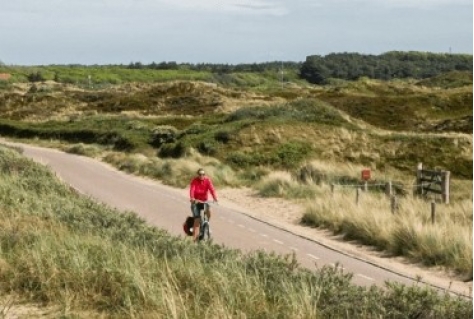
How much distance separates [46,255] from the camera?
8.48 meters

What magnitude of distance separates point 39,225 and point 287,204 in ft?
51.4

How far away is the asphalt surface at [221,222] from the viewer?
15.0m

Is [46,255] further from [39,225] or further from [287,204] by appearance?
[287,204]

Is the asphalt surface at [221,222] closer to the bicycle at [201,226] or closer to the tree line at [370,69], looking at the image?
the bicycle at [201,226]

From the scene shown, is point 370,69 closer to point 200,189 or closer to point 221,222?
point 221,222

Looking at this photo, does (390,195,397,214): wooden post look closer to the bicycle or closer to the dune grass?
Result: the bicycle

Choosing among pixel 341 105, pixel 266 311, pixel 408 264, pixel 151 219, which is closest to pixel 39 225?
pixel 266 311

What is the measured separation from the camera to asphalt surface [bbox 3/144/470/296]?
1501 cm

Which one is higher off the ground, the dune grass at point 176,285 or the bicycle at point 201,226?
the dune grass at point 176,285

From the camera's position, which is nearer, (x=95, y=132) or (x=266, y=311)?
(x=266, y=311)

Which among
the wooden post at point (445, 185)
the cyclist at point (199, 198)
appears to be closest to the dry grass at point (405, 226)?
the wooden post at point (445, 185)

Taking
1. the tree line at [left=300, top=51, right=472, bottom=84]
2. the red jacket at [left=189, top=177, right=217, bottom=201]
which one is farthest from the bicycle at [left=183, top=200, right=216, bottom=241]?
the tree line at [left=300, top=51, right=472, bottom=84]

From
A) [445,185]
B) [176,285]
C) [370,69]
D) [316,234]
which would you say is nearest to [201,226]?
[316,234]

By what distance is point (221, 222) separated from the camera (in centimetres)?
2144
